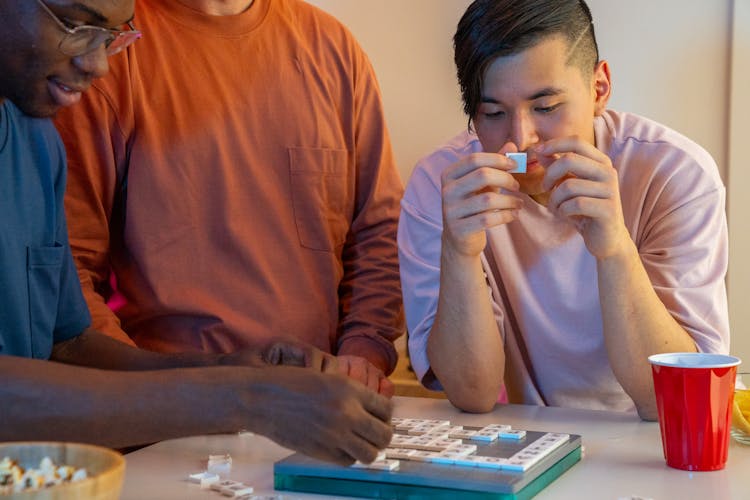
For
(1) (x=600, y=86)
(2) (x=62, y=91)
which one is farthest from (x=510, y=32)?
(2) (x=62, y=91)

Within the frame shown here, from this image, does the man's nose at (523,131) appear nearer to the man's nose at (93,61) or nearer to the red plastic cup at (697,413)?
the red plastic cup at (697,413)

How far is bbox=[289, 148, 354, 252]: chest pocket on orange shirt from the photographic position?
7.07ft

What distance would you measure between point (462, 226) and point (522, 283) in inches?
10.9

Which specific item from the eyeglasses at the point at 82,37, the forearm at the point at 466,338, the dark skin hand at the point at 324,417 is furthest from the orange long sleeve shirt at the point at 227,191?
the dark skin hand at the point at 324,417

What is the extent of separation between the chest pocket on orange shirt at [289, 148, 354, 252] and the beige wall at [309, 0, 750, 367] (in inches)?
24.8

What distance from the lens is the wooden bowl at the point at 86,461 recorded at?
33.9 inches

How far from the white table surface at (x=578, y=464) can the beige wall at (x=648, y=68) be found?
1148 millimetres

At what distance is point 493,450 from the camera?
1.24 meters

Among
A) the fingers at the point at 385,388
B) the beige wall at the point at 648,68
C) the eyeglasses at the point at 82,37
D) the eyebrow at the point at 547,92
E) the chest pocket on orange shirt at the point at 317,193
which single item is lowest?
the fingers at the point at 385,388

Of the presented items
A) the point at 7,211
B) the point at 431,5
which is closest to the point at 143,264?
the point at 7,211

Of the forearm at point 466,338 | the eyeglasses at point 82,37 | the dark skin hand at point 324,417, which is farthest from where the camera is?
the forearm at point 466,338

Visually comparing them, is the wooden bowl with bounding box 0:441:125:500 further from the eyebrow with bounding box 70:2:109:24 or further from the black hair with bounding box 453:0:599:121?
the black hair with bounding box 453:0:599:121

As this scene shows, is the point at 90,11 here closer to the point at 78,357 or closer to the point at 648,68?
the point at 78,357

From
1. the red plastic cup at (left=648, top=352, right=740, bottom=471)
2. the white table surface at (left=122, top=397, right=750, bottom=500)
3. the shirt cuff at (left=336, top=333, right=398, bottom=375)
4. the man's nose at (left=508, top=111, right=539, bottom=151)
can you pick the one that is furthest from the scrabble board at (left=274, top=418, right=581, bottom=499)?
the shirt cuff at (left=336, top=333, right=398, bottom=375)
